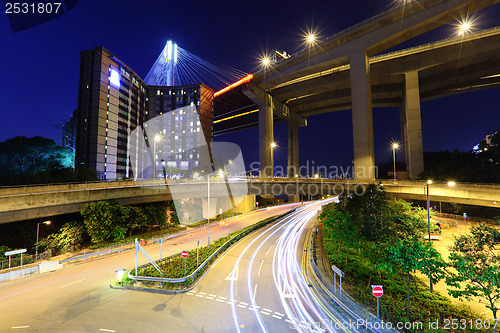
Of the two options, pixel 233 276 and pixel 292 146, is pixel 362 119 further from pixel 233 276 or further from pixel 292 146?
pixel 292 146

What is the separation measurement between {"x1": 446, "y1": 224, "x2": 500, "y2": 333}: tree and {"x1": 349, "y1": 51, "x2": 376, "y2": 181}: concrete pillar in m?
29.3

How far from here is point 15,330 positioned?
12477 mm

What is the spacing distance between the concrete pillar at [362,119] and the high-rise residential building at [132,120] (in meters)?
48.7

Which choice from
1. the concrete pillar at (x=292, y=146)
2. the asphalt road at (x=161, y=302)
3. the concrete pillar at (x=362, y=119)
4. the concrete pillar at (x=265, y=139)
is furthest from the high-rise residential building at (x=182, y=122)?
the asphalt road at (x=161, y=302)

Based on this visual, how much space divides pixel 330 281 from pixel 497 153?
50.6m

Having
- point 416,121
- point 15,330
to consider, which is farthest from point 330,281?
point 416,121

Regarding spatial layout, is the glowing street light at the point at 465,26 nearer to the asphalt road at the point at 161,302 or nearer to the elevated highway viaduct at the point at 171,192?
the elevated highway viaduct at the point at 171,192

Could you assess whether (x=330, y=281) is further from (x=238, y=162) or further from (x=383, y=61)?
(x=238, y=162)

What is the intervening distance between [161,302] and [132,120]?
3825 inches

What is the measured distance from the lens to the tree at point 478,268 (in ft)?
32.2

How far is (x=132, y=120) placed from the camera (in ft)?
318

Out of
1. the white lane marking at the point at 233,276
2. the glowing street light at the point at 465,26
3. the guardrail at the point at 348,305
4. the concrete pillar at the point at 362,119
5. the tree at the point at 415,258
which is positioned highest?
the glowing street light at the point at 465,26

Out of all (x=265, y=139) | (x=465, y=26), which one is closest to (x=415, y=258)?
(x=465, y=26)

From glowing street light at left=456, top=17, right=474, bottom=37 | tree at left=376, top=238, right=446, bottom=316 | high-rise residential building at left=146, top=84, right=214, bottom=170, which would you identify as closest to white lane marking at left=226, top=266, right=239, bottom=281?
tree at left=376, top=238, right=446, bottom=316
